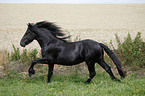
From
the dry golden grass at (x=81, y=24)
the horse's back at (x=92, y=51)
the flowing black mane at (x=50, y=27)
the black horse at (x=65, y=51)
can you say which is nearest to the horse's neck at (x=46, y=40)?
the black horse at (x=65, y=51)

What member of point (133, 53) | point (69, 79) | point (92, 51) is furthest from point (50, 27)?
point (133, 53)

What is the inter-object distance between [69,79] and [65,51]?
48.4 inches

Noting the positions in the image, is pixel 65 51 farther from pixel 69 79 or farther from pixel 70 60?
pixel 69 79

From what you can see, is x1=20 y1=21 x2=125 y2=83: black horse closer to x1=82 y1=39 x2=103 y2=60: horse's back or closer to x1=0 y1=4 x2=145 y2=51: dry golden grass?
x1=82 y1=39 x2=103 y2=60: horse's back

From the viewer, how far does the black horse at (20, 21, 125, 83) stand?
604 cm

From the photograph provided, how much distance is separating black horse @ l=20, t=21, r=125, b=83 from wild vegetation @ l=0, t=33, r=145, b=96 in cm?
49

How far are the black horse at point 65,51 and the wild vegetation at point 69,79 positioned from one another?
0.49m

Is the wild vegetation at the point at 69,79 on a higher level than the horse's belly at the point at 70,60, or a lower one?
lower

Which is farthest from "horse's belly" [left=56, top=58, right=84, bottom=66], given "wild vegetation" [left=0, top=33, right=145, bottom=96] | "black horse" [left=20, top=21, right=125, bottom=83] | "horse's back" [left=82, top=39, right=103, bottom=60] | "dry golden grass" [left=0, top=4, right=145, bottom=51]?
"dry golden grass" [left=0, top=4, right=145, bottom=51]

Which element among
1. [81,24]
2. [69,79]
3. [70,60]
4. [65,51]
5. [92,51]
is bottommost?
[81,24]

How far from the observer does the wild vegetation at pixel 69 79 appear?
5.30m

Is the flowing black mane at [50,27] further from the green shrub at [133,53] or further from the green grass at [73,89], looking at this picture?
the green shrub at [133,53]

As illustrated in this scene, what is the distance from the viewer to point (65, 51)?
6.23m

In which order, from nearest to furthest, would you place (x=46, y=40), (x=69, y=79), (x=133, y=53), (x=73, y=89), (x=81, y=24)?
(x=73, y=89), (x=46, y=40), (x=69, y=79), (x=133, y=53), (x=81, y=24)
